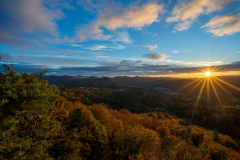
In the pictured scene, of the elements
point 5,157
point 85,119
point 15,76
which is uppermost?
point 15,76

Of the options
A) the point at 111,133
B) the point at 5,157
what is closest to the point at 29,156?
the point at 5,157

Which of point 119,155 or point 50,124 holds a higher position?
point 50,124

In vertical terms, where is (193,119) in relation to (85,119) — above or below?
below

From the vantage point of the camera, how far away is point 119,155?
2312 cm

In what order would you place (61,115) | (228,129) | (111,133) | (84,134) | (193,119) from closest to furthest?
(84,134) < (61,115) < (111,133) < (228,129) < (193,119)

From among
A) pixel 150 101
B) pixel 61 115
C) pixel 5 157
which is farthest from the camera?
pixel 150 101

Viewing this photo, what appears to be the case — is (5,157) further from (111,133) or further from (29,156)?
(111,133)

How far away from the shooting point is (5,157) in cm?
1228

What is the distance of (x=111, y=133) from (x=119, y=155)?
7.23 meters

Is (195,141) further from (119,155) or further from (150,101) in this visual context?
(150,101)

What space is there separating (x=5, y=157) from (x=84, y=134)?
1395cm

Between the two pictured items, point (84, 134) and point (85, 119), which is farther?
point (85, 119)

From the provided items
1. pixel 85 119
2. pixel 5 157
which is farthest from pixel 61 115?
pixel 5 157

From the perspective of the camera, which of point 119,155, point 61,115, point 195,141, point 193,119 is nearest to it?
point 119,155
